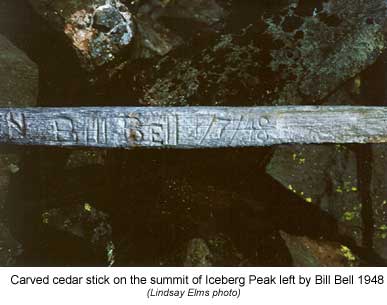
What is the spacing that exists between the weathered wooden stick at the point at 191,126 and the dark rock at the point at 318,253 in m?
0.73

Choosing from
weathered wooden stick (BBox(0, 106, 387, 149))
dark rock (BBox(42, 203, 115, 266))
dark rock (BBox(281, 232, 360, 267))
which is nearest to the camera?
weathered wooden stick (BBox(0, 106, 387, 149))

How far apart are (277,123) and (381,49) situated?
3.17ft

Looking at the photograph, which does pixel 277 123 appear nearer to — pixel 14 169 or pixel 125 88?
pixel 125 88

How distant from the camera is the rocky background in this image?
94.9 inches

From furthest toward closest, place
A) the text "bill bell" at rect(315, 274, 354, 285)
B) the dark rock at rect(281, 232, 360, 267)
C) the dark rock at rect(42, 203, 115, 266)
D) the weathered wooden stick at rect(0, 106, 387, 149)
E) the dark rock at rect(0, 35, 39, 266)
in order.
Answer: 1. the dark rock at rect(42, 203, 115, 266)
2. the dark rock at rect(0, 35, 39, 266)
3. the dark rock at rect(281, 232, 360, 267)
4. the weathered wooden stick at rect(0, 106, 387, 149)
5. the text "bill bell" at rect(315, 274, 354, 285)

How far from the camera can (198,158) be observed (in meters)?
2.42

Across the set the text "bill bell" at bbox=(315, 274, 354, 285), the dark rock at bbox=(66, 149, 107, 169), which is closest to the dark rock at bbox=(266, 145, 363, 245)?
the text "bill bell" at bbox=(315, 274, 354, 285)

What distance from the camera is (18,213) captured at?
2.65 metres

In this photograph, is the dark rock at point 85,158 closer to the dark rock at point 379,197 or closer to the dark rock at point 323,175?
the dark rock at point 323,175

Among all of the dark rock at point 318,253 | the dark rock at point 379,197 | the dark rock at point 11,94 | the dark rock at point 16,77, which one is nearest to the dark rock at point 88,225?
the dark rock at point 11,94

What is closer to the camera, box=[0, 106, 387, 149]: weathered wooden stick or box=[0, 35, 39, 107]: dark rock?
box=[0, 106, 387, 149]: weathered wooden stick

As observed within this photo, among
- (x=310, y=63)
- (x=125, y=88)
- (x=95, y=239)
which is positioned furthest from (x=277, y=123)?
(x=95, y=239)

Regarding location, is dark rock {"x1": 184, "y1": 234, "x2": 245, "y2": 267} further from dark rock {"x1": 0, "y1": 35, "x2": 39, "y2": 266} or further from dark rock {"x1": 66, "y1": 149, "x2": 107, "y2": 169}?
dark rock {"x1": 0, "y1": 35, "x2": 39, "y2": 266}

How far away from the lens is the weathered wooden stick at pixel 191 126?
2.13 m
